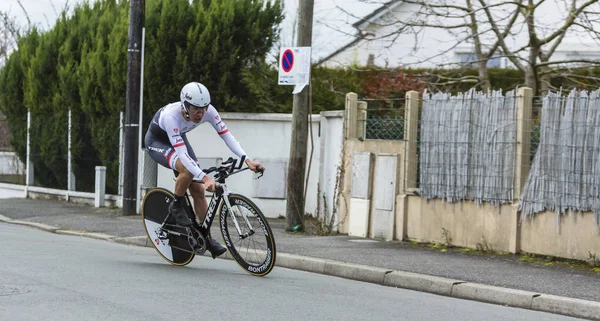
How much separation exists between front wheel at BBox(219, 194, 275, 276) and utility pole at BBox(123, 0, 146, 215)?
7191mm

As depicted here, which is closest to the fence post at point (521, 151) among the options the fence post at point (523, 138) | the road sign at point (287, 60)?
the fence post at point (523, 138)

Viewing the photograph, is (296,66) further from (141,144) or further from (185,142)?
(141,144)

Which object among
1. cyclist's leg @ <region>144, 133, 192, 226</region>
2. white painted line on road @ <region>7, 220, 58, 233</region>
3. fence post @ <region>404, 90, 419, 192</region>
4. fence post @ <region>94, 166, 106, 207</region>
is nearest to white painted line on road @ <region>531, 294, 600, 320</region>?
cyclist's leg @ <region>144, 133, 192, 226</region>

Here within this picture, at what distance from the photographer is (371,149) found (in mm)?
12938

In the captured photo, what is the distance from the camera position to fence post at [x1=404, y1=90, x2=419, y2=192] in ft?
40.4

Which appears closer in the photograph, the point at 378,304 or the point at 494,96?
the point at 378,304

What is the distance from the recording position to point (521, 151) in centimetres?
1096

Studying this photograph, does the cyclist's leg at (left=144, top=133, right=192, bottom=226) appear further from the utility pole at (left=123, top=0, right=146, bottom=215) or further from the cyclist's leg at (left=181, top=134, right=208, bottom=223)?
the utility pole at (left=123, top=0, right=146, bottom=215)

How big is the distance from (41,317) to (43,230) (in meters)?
8.11

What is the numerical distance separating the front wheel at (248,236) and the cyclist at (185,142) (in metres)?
0.31

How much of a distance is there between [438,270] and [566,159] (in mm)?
2346

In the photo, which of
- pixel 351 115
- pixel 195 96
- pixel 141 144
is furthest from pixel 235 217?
pixel 141 144

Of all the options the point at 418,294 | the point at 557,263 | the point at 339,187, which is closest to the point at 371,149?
the point at 339,187

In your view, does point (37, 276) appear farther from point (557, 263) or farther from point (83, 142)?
point (83, 142)
